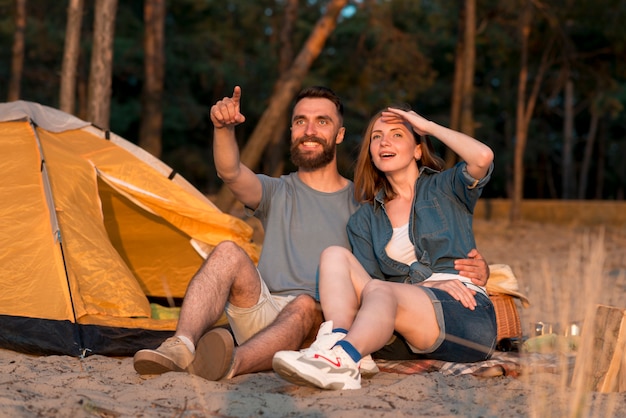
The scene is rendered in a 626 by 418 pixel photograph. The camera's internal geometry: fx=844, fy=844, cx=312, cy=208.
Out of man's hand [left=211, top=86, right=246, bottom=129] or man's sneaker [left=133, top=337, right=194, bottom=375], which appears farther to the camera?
man's hand [left=211, top=86, right=246, bottom=129]

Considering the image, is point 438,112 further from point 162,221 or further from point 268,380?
point 268,380

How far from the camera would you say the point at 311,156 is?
3.96 metres

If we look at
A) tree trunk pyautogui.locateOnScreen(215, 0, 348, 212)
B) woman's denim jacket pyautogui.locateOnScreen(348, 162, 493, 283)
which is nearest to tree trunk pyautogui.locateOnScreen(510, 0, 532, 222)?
tree trunk pyautogui.locateOnScreen(215, 0, 348, 212)

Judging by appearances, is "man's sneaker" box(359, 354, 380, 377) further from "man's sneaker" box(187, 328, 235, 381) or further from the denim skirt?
"man's sneaker" box(187, 328, 235, 381)

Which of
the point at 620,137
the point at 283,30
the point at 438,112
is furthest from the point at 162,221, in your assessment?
the point at 620,137

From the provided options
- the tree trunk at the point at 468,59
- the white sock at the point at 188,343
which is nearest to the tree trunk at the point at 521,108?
the tree trunk at the point at 468,59

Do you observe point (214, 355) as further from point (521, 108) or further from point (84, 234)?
point (521, 108)

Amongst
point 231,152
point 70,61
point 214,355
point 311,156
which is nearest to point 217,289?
point 214,355

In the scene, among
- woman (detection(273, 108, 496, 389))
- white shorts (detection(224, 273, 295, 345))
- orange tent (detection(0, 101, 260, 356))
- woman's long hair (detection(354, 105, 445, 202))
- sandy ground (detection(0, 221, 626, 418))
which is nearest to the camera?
sandy ground (detection(0, 221, 626, 418))

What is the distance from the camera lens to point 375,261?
3725 mm

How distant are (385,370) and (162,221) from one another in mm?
2430

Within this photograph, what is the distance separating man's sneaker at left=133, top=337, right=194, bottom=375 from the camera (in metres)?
3.09

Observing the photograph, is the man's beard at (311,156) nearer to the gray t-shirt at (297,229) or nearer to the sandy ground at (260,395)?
the gray t-shirt at (297,229)

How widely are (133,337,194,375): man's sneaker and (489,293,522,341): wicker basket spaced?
61.2 inches
